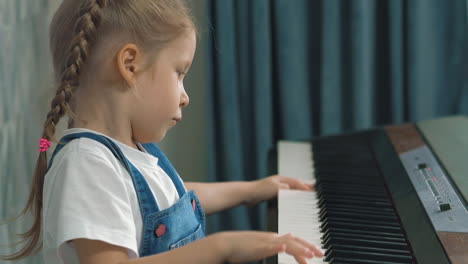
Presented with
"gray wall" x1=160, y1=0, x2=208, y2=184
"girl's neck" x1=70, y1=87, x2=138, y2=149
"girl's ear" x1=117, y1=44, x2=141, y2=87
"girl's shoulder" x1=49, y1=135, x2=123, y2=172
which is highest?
"girl's ear" x1=117, y1=44, x2=141, y2=87

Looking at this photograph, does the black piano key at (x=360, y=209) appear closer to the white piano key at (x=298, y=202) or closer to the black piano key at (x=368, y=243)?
the white piano key at (x=298, y=202)

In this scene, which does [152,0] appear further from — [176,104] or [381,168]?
[381,168]

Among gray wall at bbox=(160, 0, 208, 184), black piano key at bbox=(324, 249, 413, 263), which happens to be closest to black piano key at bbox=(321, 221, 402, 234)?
black piano key at bbox=(324, 249, 413, 263)

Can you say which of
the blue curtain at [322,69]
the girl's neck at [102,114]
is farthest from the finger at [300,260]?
the blue curtain at [322,69]

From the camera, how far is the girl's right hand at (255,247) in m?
Result: 0.96

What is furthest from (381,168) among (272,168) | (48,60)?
(48,60)

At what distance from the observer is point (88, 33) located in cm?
103

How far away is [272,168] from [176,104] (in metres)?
0.62

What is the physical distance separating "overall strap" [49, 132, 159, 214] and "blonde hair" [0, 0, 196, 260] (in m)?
0.04

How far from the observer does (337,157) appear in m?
1.67

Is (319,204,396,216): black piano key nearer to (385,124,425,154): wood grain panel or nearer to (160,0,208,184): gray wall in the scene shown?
(385,124,425,154): wood grain panel

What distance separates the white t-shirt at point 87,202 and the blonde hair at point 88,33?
73 mm

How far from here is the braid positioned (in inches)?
40.4

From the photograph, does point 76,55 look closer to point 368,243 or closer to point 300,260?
point 300,260
